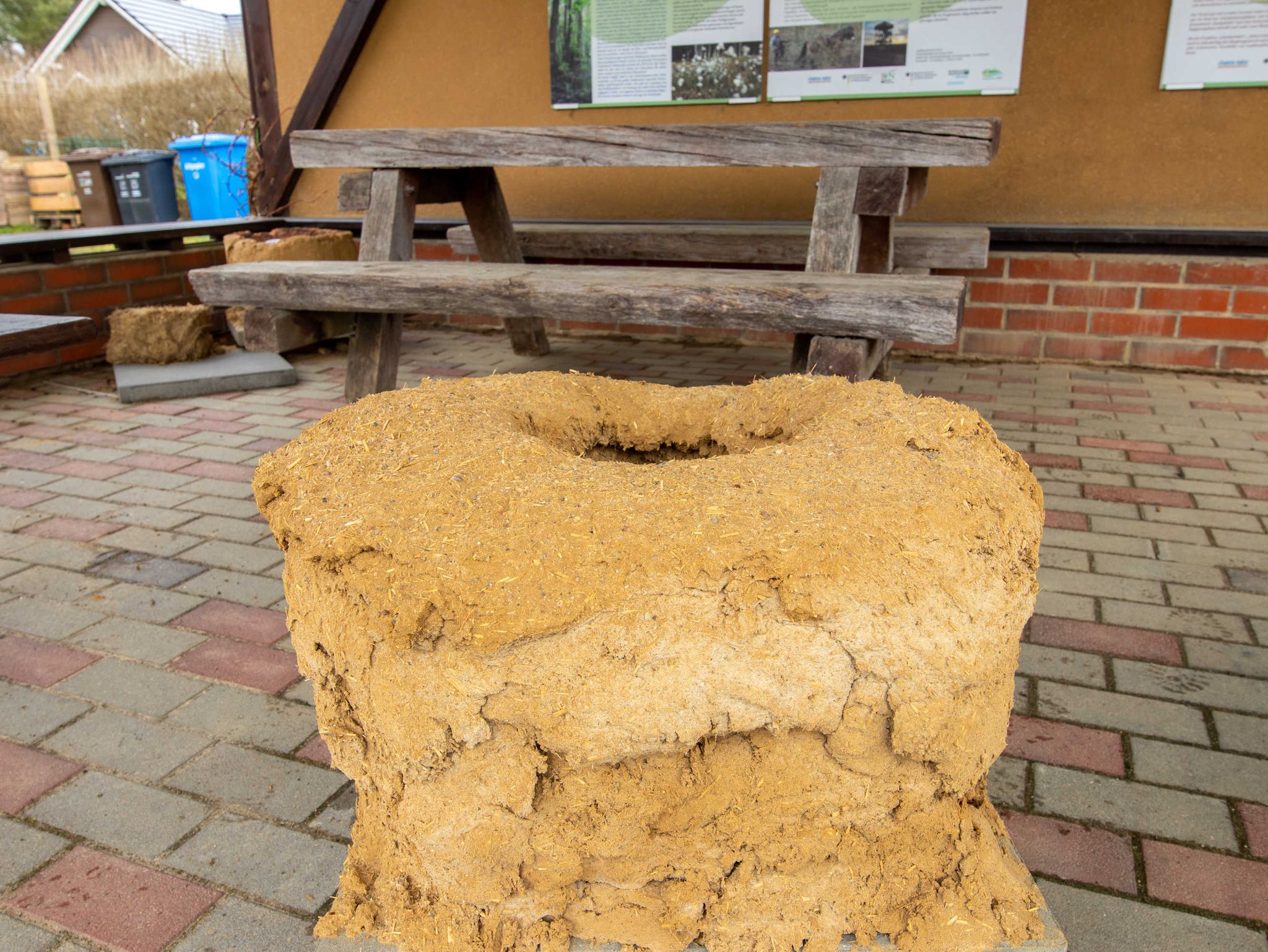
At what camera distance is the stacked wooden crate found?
43.6ft

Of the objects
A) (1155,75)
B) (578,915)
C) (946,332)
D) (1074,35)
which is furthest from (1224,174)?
(578,915)

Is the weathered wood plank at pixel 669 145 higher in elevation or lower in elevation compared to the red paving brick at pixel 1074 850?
higher

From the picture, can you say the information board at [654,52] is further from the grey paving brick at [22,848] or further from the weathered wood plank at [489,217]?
the grey paving brick at [22,848]

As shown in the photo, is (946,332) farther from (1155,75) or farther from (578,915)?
(1155,75)

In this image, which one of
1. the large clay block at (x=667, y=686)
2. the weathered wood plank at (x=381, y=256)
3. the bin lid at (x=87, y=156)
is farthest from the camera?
the bin lid at (x=87, y=156)

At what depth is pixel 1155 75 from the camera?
15.4 ft

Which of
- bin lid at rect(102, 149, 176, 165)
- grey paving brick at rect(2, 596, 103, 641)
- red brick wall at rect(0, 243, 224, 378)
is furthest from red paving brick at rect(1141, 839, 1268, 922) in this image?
bin lid at rect(102, 149, 176, 165)

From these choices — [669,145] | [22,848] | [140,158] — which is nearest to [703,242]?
[669,145]

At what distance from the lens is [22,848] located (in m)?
1.77

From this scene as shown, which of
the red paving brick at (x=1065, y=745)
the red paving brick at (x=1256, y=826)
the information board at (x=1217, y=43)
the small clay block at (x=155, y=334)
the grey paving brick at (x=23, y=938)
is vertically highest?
the information board at (x=1217, y=43)

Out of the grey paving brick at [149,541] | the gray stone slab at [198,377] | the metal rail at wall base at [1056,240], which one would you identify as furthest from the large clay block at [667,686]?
the metal rail at wall base at [1056,240]

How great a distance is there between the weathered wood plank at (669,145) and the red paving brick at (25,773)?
2.51 m

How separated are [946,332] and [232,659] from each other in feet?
7.03

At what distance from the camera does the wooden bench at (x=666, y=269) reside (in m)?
2.99
